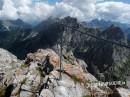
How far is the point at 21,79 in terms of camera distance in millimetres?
53531

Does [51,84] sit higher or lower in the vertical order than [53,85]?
higher

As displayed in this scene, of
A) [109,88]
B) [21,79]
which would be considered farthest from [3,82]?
[109,88]

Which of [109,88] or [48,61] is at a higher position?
[48,61]

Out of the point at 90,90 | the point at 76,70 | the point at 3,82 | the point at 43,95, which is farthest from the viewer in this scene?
the point at 3,82

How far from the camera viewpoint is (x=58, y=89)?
4772cm

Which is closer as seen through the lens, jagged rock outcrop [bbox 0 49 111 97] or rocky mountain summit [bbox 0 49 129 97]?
rocky mountain summit [bbox 0 49 129 97]

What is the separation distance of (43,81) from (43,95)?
5.64 m

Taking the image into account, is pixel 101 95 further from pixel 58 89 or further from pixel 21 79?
pixel 21 79

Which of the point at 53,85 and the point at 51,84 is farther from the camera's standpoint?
the point at 51,84

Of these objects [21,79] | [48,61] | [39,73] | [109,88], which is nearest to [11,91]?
[21,79]

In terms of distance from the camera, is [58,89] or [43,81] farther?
[43,81]

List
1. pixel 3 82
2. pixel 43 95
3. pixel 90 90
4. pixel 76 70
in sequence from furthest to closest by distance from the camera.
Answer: pixel 3 82, pixel 76 70, pixel 90 90, pixel 43 95

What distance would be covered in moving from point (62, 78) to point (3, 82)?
12547 millimetres

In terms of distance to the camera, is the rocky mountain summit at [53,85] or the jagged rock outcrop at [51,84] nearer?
the rocky mountain summit at [53,85]
